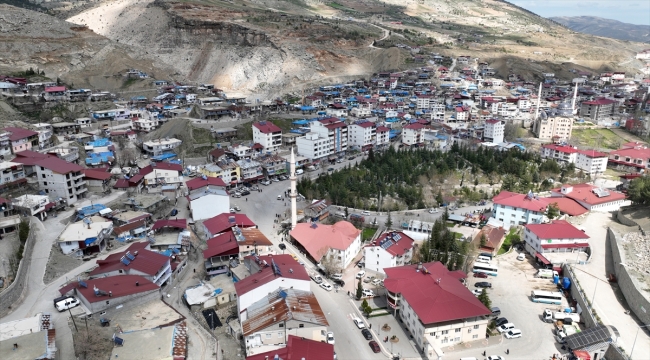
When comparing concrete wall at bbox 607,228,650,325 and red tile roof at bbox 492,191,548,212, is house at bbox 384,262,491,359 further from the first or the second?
red tile roof at bbox 492,191,548,212

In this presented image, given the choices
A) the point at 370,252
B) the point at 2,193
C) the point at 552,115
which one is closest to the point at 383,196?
the point at 370,252

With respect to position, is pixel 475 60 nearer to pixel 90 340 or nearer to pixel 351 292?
pixel 351 292

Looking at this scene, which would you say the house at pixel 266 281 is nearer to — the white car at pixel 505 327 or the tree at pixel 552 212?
the white car at pixel 505 327

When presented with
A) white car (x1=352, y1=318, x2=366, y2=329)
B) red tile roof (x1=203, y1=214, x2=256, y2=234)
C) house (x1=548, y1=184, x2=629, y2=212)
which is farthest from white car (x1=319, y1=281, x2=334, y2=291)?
house (x1=548, y1=184, x2=629, y2=212)

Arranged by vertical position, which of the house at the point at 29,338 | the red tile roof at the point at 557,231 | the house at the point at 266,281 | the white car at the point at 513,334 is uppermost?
the red tile roof at the point at 557,231

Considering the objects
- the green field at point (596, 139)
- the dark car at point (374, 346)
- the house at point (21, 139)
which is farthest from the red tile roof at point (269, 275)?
the green field at point (596, 139)

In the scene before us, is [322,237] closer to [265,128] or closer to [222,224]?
[222,224]
